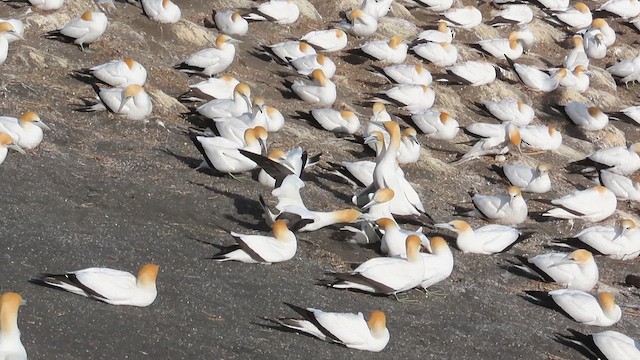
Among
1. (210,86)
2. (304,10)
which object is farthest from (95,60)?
(304,10)

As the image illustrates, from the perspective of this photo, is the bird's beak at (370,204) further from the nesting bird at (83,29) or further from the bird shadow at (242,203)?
the nesting bird at (83,29)

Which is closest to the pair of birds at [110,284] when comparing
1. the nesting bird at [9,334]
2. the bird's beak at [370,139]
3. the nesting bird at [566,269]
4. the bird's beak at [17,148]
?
the nesting bird at [9,334]

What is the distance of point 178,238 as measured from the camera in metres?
11.5

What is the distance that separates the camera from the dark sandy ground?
9.34 m

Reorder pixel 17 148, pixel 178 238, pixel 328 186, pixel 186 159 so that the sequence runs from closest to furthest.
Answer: pixel 178 238 < pixel 17 148 < pixel 186 159 < pixel 328 186

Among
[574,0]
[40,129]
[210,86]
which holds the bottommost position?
[574,0]

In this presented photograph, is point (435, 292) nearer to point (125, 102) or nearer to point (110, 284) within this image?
point (110, 284)

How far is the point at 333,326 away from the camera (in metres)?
9.78

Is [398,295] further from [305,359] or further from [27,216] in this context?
[27,216]

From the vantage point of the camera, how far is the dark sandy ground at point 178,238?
368 inches

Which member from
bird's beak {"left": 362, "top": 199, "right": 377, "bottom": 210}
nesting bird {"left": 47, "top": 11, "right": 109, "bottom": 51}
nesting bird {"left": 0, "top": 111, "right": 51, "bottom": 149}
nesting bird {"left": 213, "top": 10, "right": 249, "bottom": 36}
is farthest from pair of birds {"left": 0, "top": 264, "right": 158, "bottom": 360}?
nesting bird {"left": 213, "top": 10, "right": 249, "bottom": 36}

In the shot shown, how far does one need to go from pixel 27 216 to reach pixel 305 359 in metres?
3.27

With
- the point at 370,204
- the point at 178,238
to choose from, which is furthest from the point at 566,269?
the point at 178,238

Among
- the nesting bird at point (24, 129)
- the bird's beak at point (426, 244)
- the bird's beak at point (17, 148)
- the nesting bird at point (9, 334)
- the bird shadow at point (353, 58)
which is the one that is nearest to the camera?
the nesting bird at point (9, 334)
